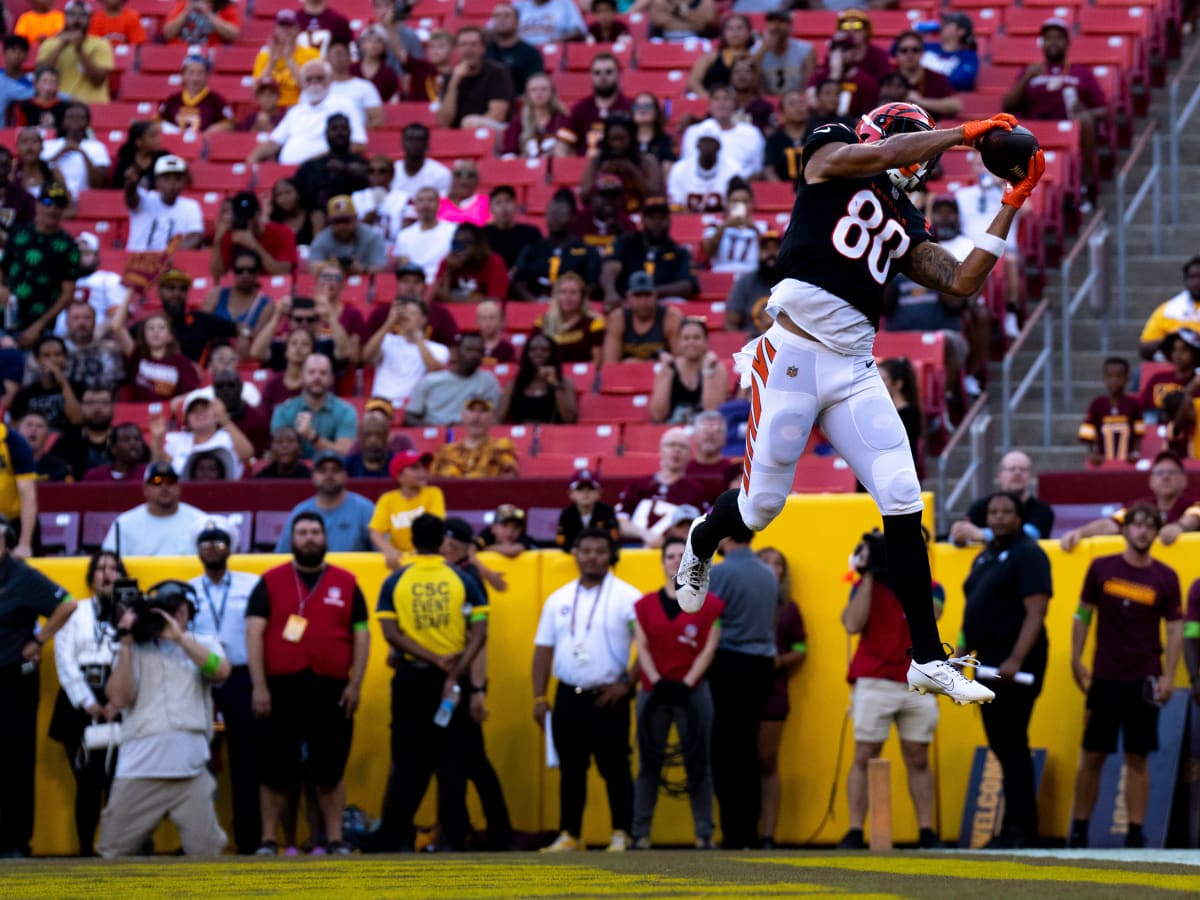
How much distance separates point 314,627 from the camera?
39.4 ft

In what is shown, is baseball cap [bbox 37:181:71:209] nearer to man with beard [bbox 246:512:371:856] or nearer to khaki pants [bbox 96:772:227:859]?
man with beard [bbox 246:512:371:856]

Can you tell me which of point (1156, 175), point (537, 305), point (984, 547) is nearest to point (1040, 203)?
point (1156, 175)

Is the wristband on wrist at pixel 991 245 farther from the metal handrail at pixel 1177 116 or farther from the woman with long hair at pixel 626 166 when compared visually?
the metal handrail at pixel 1177 116

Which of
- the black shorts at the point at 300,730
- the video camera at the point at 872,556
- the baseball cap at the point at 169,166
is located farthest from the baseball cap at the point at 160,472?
the baseball cap at the point at 169,166

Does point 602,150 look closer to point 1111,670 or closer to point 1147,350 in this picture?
point 1147,350

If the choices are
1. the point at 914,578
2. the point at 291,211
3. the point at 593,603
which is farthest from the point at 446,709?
the point at 291,211

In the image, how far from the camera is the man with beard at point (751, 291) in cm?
1523

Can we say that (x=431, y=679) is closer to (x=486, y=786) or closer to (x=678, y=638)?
(x=486, y=786)

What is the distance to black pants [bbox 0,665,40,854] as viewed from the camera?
1231 cm

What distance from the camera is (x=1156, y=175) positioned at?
56.1 feet

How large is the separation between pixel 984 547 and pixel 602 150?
631 centimetres

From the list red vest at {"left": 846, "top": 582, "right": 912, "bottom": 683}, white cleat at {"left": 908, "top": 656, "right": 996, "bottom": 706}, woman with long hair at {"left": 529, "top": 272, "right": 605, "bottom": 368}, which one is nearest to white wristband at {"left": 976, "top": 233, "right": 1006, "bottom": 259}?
white cleat at {"left": 908, "top": 656, "right": 996, "bottom": 706}

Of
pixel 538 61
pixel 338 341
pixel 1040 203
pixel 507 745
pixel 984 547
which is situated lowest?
pixel 507 745

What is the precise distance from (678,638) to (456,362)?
3849mm
